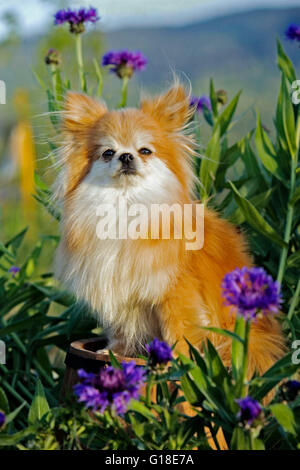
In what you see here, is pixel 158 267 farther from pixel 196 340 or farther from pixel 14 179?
pixel 14 179

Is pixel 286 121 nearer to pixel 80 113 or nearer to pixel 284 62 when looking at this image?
pixel 284 62

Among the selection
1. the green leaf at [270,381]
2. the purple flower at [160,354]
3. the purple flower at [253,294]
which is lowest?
the green leaf at [270,381]

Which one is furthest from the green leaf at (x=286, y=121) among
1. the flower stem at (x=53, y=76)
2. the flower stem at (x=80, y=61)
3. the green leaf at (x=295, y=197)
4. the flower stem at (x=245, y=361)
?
the flower stem at (x=245, y=361)

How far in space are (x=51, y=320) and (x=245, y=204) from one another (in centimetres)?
128

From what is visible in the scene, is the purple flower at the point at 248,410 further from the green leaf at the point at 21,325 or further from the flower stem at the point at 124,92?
the flower stem at the point at 124,92

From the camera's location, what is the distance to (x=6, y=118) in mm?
10570

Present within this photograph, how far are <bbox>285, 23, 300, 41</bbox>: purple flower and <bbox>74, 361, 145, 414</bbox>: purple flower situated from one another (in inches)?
79.8

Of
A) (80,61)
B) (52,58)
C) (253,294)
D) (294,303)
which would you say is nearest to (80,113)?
(80,61)

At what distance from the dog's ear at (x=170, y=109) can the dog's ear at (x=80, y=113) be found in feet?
0.72

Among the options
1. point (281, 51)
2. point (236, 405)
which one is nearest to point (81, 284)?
point (236, 405)

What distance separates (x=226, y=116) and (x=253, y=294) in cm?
189

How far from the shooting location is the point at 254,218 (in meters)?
2.72

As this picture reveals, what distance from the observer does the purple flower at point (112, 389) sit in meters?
1.64

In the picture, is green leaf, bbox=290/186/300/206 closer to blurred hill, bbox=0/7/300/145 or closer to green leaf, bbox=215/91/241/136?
green leaf, bbox=215/91/241/136
